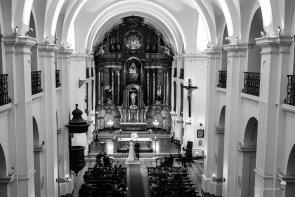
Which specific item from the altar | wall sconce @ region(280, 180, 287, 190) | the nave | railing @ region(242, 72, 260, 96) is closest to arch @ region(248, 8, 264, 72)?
railing @ region(242, 72, 260, 96)

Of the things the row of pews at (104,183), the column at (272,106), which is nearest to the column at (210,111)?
the row of pews at (104,183)

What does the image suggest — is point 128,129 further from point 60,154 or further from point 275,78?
point 275,78

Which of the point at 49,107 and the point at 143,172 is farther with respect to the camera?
the point at 143,172

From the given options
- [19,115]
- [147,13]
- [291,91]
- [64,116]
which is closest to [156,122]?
[147,13]

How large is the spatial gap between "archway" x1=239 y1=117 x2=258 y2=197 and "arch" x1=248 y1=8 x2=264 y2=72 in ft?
6.37

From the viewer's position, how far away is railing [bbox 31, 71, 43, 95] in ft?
41.3

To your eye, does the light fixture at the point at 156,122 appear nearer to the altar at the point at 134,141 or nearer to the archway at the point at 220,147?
the altar at the point at 134,141

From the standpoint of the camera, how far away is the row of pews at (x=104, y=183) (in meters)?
15.7

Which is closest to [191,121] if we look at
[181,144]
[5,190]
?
[181,144]

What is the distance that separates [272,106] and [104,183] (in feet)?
31.1

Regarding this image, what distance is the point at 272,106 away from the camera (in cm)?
1040

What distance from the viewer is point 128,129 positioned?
32625 millimetres

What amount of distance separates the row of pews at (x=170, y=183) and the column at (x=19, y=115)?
658 cm

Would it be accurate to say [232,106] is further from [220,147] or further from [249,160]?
[220,147]
